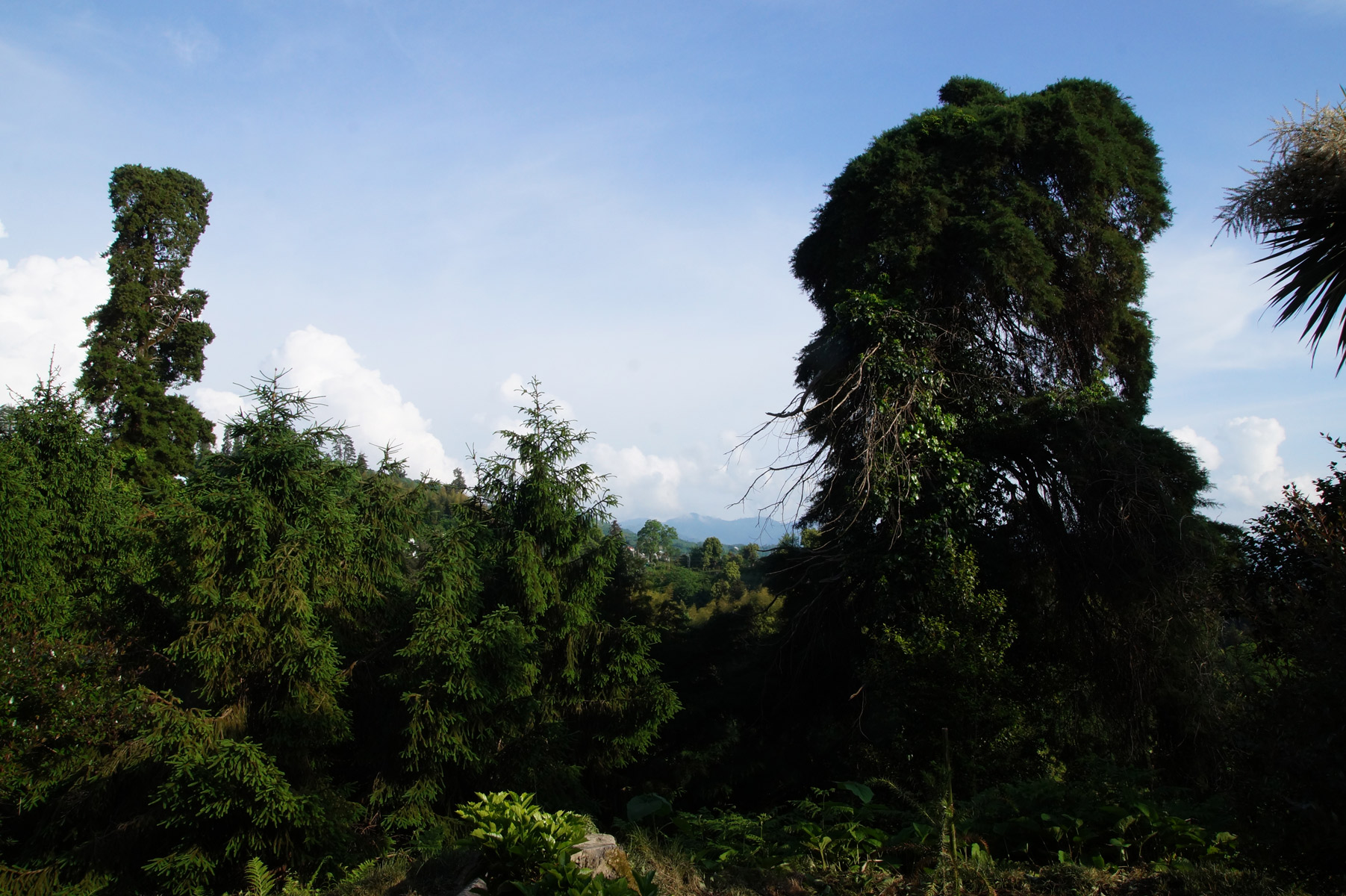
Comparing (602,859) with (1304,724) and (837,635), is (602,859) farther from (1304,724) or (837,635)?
(837,635)

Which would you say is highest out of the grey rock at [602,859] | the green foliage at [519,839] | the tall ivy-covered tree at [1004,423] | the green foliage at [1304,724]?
the tall ivy-covered tree at [1004,423]

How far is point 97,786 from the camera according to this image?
32.1ft

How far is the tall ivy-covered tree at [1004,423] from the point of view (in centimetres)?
1067

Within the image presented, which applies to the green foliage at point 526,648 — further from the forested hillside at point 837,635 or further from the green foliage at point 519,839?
the green foliage at point 519,839

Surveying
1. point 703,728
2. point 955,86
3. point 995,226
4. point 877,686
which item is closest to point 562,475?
point 703,728

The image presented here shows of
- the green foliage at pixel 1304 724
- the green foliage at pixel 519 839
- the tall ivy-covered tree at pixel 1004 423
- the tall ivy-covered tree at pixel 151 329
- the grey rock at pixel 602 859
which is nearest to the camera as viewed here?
the green foliage at pixel 1304 724

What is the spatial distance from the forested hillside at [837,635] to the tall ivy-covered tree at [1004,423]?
0.23 feet

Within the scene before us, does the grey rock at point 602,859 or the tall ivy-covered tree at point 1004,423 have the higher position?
the tall ivy-covered tree at point 1004,423

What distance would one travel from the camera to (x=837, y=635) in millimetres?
13164

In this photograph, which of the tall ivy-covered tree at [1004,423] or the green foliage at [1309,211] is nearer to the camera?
the green foliage at [1309,211]

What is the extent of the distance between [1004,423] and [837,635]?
15.2 feet

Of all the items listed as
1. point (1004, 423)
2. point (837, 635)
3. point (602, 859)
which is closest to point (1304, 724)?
point (602, 859)

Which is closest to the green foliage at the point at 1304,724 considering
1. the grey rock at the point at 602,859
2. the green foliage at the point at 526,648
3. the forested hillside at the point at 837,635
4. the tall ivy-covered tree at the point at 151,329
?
the forested hillside at the point at 837,635

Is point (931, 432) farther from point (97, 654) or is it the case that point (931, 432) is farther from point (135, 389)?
point (135, 389)
